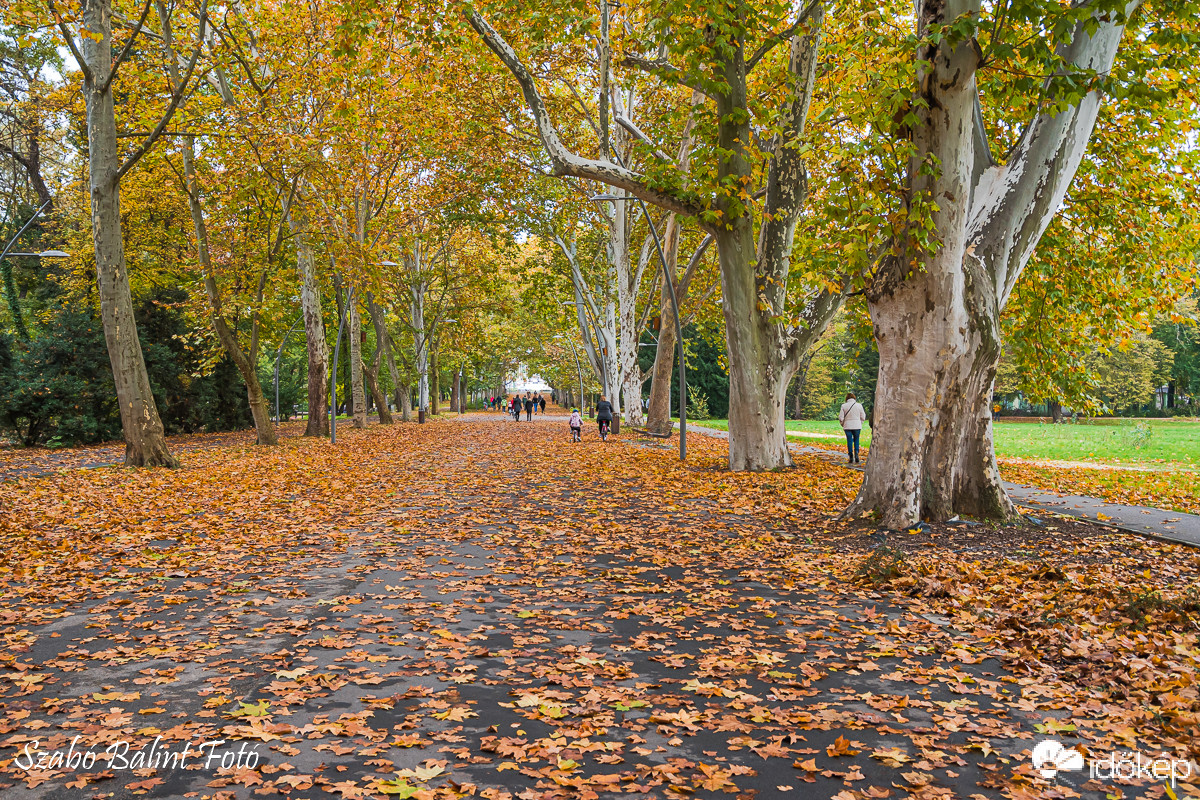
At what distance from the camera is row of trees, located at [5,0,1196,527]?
869 centimetres

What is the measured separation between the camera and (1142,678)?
4434 millimetres

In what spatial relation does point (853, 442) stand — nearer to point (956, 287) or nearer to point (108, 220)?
point (956, 287)

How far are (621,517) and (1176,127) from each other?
10022 millimetres

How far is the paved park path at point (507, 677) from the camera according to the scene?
3.40 metres

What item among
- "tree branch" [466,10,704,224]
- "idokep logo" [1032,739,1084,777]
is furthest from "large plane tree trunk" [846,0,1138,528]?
"tree branch" [466,10,704,224]

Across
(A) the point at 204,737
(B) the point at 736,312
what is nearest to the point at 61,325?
(B) the point at 736,312

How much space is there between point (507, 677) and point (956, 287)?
6.85 m

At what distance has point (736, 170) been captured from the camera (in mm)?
14156

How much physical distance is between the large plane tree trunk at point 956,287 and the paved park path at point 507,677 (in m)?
1.36

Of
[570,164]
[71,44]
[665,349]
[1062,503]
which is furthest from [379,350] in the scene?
[1062,503]

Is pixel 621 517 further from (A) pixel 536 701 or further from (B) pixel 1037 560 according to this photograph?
(A) pixel 536 701

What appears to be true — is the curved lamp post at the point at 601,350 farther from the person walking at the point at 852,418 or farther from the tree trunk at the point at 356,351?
the person walking at the point at 852,418

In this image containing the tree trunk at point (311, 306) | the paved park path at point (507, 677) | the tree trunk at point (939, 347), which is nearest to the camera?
the paved park path at point (507, 677)

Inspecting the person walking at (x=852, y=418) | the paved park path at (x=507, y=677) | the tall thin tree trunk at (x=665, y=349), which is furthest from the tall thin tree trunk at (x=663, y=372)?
the paved park path at (x=507, y=677)
